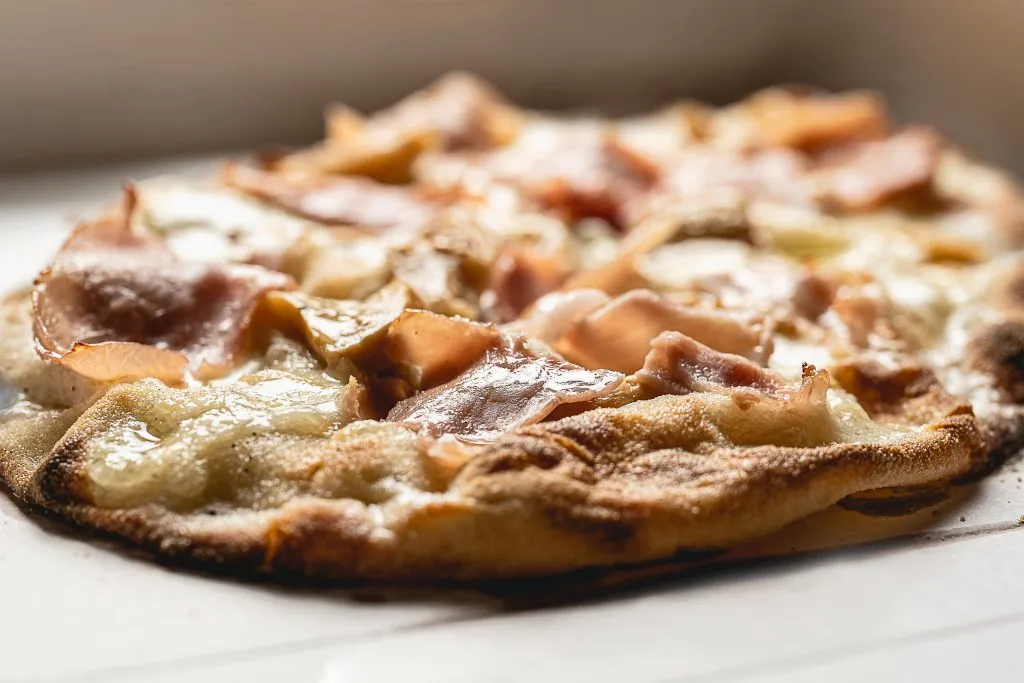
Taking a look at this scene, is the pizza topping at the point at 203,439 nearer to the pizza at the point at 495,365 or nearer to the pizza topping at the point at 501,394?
the pizza at the point at 495,365

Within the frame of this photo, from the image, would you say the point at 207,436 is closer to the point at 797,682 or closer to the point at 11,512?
the point at 11,512

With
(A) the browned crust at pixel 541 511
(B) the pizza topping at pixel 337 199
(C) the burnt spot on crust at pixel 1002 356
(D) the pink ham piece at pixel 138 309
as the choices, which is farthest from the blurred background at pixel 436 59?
(A) the browned crust at pixel 541 511

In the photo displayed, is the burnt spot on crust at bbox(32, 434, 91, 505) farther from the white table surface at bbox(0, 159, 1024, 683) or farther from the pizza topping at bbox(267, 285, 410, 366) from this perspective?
the pizza topping at bbox(267, 285, 410, 366)

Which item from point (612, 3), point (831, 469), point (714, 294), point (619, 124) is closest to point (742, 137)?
point (619, 124)

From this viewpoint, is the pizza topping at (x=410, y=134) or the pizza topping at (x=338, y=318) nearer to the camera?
the pizza topping at (x=338, y=318)

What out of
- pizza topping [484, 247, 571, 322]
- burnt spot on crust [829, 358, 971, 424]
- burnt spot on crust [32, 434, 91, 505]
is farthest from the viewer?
pizza topping [484, 247, 571, 322]

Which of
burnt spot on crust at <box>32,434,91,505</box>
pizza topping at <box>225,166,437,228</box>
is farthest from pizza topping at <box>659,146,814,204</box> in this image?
burnt spot on crust at <box>32,434,91,505</box>

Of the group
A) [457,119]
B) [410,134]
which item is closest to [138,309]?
[410,134]
